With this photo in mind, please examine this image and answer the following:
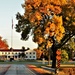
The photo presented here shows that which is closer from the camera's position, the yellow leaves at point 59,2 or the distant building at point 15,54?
the yellow leaves at point 59,2

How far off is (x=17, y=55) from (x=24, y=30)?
131m

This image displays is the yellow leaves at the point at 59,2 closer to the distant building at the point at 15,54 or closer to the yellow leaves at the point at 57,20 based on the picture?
the yellow leaves at the point at 57,20

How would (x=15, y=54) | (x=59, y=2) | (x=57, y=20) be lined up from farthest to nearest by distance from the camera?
(x=15, y=54) < (x=59, y=2) < (x=57, y=20)

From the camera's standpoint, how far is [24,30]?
6188cm

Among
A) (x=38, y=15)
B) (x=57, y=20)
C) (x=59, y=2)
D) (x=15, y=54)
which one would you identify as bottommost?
(x=57, y=20)

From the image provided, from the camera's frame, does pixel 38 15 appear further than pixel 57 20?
Yes

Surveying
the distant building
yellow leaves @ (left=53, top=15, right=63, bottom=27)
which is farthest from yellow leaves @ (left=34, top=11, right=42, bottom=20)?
the distant building

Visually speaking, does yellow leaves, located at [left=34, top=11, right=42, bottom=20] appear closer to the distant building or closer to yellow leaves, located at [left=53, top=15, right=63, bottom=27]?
yellow leaves, located at [left=53, top=15, right=63, bottom=27]

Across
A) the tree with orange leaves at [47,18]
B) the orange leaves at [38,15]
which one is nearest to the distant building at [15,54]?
the tree with orange leaves at [47,18]

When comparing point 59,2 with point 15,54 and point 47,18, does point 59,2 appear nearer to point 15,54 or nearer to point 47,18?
point 47,18

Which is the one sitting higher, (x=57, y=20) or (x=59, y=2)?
(x=59, y=2)

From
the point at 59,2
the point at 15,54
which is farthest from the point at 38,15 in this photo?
the point at 15,54

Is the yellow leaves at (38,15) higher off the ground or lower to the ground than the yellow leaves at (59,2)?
lower

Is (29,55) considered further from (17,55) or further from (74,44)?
(74,44)
